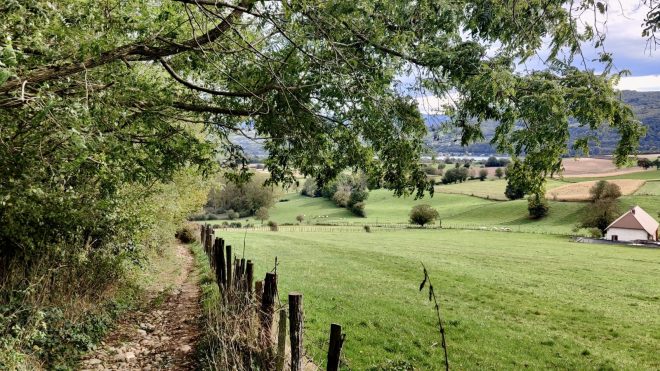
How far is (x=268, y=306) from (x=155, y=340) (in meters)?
4.45

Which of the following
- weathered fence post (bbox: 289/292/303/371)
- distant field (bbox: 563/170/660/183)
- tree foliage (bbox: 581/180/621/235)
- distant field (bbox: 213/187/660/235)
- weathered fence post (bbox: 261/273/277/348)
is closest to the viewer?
weathered fence post (bbox: 289/292/303/371)

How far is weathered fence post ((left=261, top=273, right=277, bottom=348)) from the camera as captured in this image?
7.53 m

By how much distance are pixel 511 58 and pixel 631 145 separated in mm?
1786

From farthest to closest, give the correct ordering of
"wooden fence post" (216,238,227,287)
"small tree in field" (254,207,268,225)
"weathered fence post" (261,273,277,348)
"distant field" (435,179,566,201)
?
A: "distant field" (435,179,566,201) < "small tree in field" (254,207,268,225) < "wooden fence post" (216,238,227,287) < "weathered fence post" (261,273,277,348)

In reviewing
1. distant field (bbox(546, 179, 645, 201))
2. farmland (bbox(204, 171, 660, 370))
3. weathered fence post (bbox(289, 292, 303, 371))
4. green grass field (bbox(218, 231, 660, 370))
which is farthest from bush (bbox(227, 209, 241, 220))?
weathered fence post (bbox(289, 292, 303, 371))

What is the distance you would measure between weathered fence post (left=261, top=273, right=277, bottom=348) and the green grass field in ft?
5.65

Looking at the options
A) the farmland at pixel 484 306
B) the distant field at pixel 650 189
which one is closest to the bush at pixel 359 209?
the distant field at pixel 650 189

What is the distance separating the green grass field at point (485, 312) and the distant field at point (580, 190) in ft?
213

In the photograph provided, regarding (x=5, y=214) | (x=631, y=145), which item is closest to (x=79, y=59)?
(x=5, y=214)

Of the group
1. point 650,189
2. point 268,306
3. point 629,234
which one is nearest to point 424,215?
point 629,234

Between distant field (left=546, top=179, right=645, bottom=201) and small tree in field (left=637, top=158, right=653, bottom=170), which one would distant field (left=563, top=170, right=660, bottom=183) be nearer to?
distant field (left=546, top=179, right=645, bottom=201)

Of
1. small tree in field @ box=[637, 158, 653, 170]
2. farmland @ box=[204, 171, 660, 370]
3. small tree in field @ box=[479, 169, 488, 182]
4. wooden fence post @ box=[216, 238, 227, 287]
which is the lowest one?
farmland @ box=[204, 171, 660, 370]

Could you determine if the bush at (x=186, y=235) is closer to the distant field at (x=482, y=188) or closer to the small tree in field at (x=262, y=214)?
the small tree in field at (x=262, y=214)

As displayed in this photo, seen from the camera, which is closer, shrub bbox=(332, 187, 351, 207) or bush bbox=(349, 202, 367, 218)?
bush bbox=(349, 202, 367, 218)
